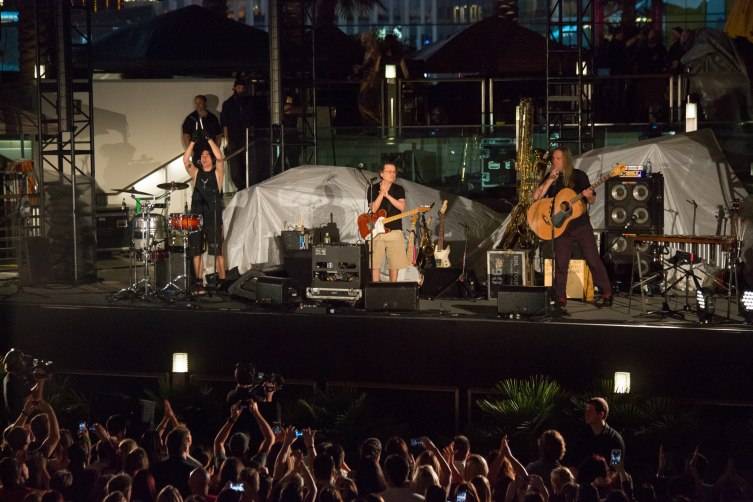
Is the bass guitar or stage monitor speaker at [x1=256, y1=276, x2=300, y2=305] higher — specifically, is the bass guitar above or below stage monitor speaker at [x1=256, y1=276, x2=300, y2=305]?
above

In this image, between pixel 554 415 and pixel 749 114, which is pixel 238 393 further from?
pixel 749 114

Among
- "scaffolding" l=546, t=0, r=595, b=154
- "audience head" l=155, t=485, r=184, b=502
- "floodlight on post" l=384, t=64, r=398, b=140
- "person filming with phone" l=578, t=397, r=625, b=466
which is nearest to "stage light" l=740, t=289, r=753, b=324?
"person filming with phone" l=578, t=397, r=625, b=466

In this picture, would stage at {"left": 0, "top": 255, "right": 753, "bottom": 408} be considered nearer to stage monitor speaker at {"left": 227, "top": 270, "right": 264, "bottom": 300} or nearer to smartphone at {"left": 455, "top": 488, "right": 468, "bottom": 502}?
stage monitor speaker at {"left": 227, "top": 270, "right": 264, "bottom": 300}

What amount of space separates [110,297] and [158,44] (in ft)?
26.6

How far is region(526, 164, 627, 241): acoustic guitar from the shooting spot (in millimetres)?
11641

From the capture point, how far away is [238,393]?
9.84 m

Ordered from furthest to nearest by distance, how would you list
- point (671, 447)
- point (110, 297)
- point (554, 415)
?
point (110, 297) < point (554, 415) < point (671, 447)

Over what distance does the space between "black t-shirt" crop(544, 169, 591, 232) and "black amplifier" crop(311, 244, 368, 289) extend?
201 centimetres

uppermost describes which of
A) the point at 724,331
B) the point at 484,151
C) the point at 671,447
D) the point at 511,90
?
the point at 511,90

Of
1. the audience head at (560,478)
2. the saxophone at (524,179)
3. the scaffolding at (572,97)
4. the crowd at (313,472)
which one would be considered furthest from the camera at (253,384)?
the scaffolding at (572,97)

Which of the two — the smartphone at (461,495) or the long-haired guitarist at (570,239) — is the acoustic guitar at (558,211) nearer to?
the long-haired guitarist at (570,239)

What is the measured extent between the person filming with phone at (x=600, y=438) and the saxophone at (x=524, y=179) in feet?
16.2

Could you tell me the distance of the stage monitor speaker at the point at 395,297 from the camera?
37.8 feet

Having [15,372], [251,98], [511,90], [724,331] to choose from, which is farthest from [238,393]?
[511,90]
